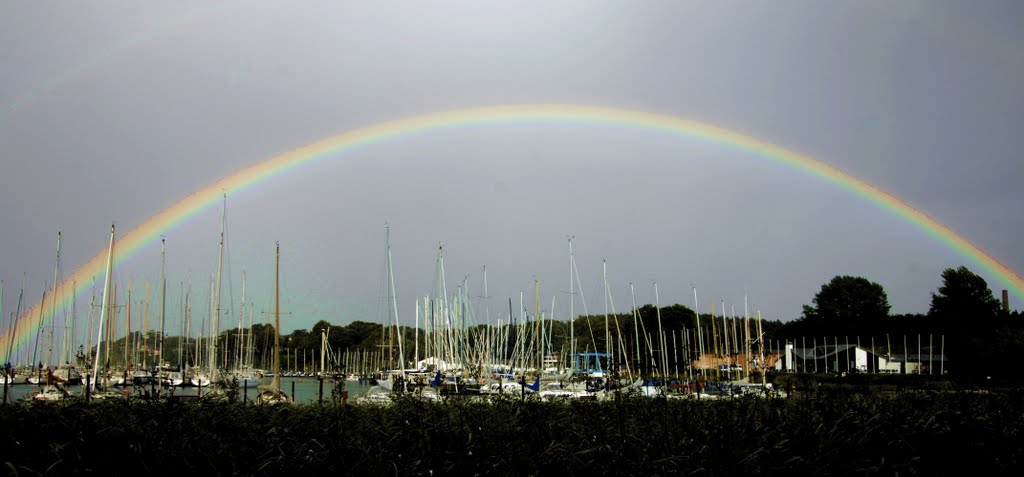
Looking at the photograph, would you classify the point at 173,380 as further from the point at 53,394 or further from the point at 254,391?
the point at 254,391

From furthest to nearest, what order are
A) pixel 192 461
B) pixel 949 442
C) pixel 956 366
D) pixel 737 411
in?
pixel 956 366, pixel 737 411, pixel 949 442, pixel 192 461

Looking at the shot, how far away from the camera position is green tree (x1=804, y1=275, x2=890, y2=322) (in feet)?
429

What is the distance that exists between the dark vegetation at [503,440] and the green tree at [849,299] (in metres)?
124

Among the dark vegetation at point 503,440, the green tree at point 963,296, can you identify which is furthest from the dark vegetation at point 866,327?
the dark vegetation at point 503,440

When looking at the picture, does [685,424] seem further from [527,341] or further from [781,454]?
[527,341]

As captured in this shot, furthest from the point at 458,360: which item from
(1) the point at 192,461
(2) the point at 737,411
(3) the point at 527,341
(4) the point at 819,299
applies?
(4) the point at 819,299

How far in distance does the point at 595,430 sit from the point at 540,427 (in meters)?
0.75

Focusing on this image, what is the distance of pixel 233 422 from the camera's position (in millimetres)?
11250

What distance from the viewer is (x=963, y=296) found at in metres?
106

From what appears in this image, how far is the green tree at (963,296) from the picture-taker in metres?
104

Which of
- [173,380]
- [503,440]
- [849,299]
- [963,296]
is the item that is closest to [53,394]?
[173,380]

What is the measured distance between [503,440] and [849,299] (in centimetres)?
A: 13332

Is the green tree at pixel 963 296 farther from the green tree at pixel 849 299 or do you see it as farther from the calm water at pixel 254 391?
the calm water at pixel 254 391

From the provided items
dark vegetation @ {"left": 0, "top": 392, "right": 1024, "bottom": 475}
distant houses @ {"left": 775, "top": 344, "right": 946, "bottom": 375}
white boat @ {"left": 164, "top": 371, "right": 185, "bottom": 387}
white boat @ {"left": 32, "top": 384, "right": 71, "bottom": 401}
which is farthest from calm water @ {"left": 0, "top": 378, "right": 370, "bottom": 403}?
distant houses @ {"left": 775, "top": 344, "right": 946, "bottom": 375}
